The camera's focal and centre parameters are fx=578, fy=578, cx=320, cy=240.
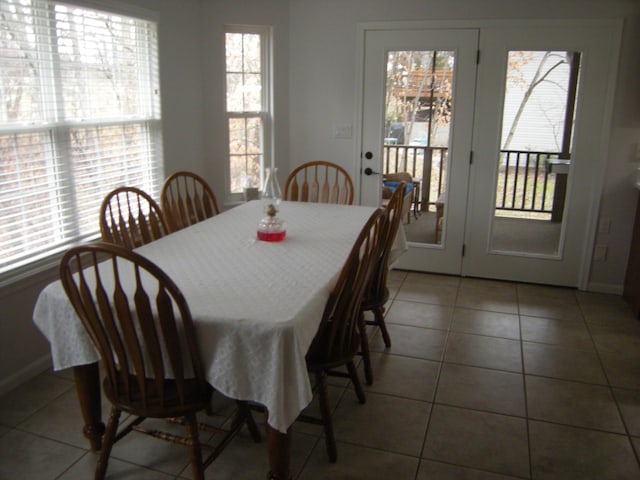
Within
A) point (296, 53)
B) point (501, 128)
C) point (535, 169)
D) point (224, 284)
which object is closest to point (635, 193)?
point (535, 169)

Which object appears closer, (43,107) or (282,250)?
(282,250)

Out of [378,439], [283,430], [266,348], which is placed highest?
[266,348]

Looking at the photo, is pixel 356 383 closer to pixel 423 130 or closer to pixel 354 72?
pixel 423 130

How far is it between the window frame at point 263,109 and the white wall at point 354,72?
19 centimetres

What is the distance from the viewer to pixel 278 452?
1929 millimetres

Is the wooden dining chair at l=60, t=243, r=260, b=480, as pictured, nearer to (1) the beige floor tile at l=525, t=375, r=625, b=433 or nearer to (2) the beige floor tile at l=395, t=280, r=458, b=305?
(1) the beige floor tile at l=525, t=375, r=625, b=433

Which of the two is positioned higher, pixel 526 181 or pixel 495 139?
pixel 495 139

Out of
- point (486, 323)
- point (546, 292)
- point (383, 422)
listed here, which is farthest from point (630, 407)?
point (546, 292)

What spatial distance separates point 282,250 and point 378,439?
910mm

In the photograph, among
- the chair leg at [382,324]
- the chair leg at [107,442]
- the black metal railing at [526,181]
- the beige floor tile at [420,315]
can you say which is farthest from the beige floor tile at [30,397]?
the black metal railing at [526,181]

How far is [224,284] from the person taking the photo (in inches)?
83.7

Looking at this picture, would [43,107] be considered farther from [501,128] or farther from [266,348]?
[501,128]

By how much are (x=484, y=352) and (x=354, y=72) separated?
231 centimetres

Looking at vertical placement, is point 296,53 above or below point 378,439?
above
